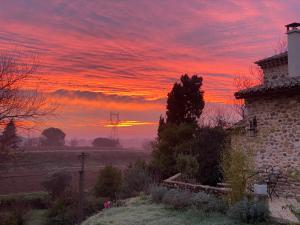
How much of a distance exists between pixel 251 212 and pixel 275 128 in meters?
4.51

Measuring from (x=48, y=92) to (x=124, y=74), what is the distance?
6.24m

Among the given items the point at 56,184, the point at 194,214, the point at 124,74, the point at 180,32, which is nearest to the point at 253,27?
the point at 180,32

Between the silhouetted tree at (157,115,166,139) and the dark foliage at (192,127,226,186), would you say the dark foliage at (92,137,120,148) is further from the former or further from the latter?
the dark foliage at (192,127,226,186)

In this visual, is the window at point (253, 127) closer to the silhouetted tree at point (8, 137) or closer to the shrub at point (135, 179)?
the shrub at point (135, 179)

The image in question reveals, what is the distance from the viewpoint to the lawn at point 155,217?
1347cm

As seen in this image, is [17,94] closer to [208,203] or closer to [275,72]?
→ [208,203]

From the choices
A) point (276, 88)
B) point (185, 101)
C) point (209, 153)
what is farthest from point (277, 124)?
point (185, 101)

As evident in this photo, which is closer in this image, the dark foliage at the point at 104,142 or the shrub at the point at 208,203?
the shrub at the point at 208,203

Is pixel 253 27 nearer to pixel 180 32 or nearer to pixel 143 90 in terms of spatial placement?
pixel 180 32

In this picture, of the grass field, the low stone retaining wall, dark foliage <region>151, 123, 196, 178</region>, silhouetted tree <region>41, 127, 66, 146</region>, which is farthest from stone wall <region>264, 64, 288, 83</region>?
silhouetted tree <region>41, 127, 66, 146</region>

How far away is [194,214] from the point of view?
14.6m

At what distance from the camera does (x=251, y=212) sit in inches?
495

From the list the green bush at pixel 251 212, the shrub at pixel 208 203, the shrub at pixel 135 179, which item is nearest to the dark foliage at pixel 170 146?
the shrub at pixel 135 179

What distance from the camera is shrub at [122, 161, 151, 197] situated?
83.8 feet
